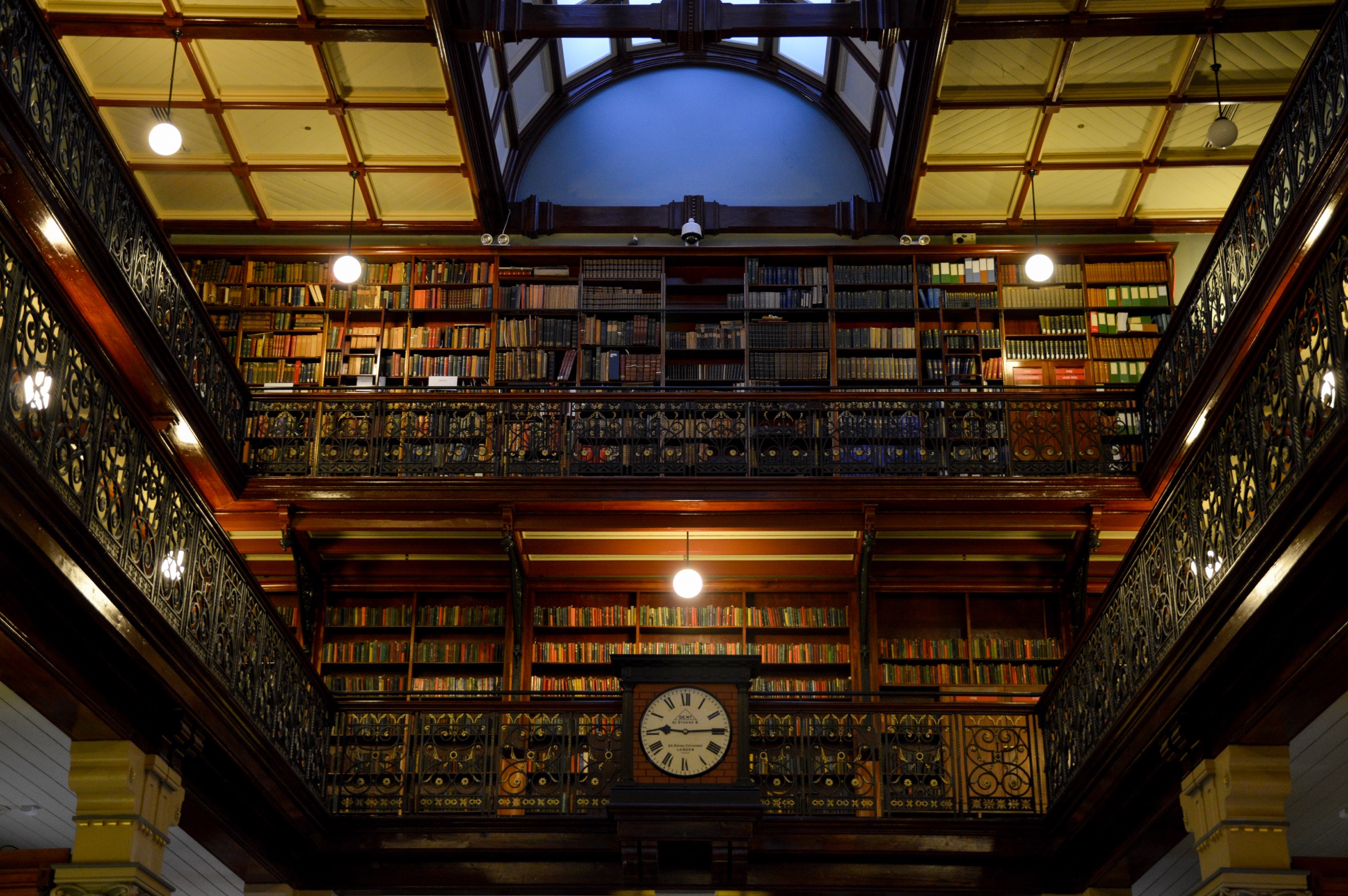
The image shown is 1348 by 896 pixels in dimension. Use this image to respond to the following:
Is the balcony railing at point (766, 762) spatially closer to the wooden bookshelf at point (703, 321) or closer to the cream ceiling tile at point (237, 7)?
the wooden bookshelf at point (703, 321)

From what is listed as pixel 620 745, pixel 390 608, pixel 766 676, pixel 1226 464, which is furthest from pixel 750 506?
pixel 1226 464

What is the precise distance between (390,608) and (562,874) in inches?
107

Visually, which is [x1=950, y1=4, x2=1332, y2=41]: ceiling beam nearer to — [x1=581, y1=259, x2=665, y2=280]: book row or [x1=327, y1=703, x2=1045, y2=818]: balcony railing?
[x1=581, y1=259, x2=665, y2=280]: book row

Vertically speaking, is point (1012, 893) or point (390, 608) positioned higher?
point (390, 608)

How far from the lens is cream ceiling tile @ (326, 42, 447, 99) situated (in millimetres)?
8539

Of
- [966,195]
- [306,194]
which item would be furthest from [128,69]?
[966,195]

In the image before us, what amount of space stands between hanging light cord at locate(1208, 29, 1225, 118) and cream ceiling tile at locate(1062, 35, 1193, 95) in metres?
0.15

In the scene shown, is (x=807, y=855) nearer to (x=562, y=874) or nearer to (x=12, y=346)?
(x=562, y=874)

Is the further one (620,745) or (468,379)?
(468,379)

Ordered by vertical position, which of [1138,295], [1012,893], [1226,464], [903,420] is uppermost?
[1138,295]

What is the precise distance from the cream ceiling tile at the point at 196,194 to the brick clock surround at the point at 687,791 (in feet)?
16.0

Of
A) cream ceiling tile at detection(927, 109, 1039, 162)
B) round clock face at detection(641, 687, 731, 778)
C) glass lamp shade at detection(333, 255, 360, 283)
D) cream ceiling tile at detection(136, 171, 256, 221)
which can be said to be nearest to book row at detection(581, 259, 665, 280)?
glass lamp shade at detection(333, 255, 360, 283)

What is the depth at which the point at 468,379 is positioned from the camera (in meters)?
10.1

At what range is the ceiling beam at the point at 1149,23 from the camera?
313 inches
